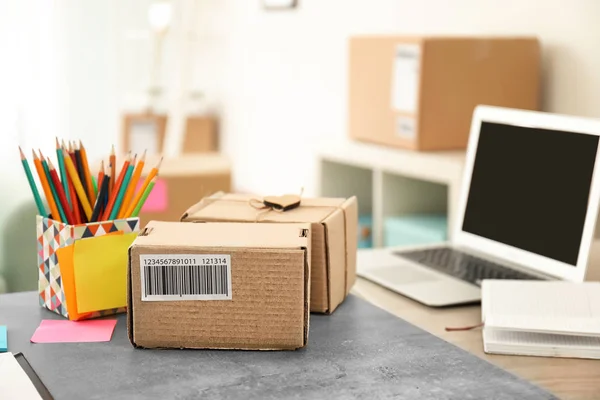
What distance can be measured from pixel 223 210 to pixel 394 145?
1215mm

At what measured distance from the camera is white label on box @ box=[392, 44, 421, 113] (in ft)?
7.45

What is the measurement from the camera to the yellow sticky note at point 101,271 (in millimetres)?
1205

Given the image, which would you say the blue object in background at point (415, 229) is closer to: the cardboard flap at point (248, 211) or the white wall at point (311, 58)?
the white wall at point (311, 58)

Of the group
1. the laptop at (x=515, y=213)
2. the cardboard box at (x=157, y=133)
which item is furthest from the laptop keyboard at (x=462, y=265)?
the cardboard box at (x=157, y=133)

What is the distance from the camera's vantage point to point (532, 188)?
62.2 inches

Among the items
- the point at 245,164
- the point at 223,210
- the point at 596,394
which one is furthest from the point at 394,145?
the point at 245,164

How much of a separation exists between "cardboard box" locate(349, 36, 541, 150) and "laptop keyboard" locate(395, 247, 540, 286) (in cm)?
56

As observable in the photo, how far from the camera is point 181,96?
429 centimetres

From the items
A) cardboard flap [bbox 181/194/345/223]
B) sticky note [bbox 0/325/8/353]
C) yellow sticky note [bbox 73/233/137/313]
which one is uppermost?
cardboard flap [bbox 181/194/345/223]

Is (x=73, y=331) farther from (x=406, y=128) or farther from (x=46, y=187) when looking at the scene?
(x=406, y=128)

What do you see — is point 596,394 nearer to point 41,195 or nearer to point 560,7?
point 41,195

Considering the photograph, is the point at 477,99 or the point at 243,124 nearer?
the point at 477,99

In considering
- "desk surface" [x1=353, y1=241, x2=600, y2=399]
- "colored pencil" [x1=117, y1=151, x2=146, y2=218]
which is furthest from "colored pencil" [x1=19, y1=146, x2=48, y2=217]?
"desk surface" [x1=353, y1=241, x2=600, y2=399]

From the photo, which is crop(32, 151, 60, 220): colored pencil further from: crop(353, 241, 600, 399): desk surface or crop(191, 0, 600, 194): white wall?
crop(191, 0, 600, 194): white wall
